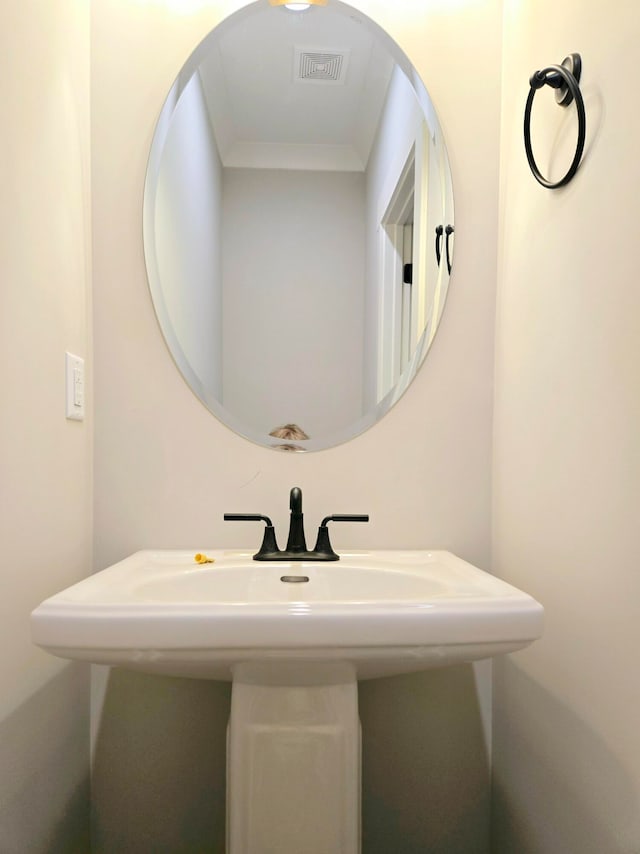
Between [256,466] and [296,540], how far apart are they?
200 millimetres

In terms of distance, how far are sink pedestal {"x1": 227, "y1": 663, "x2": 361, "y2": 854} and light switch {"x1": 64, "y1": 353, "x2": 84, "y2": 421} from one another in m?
0.60

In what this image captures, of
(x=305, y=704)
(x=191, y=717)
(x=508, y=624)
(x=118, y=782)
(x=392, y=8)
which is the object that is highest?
(x=392, y=8)

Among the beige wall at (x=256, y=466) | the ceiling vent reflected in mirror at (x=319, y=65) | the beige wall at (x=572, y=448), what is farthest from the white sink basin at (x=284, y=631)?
the ceiling vent reflected in mirror at (x=319, y=65)

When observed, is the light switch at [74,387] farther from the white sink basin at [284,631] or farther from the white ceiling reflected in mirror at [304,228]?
the white sink basin at [284,631]

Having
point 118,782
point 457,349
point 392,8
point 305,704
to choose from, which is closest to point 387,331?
point 457,349

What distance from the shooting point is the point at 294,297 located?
150 centimetres

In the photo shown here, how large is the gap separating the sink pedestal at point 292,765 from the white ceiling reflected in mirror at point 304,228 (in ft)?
1.82

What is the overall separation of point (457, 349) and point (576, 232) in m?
0.40

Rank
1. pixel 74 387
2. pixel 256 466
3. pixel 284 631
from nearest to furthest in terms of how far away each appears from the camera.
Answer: pixel 284 631, pixel 74 387, pixel 256 466

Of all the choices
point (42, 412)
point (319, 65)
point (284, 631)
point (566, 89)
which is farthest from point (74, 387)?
point (566, 89)

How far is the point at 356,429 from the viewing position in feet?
4.88

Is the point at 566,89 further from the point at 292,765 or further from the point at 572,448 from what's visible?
the point at 292,765

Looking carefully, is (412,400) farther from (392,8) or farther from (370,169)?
(392,8)

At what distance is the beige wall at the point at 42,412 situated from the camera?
41.6 inches
